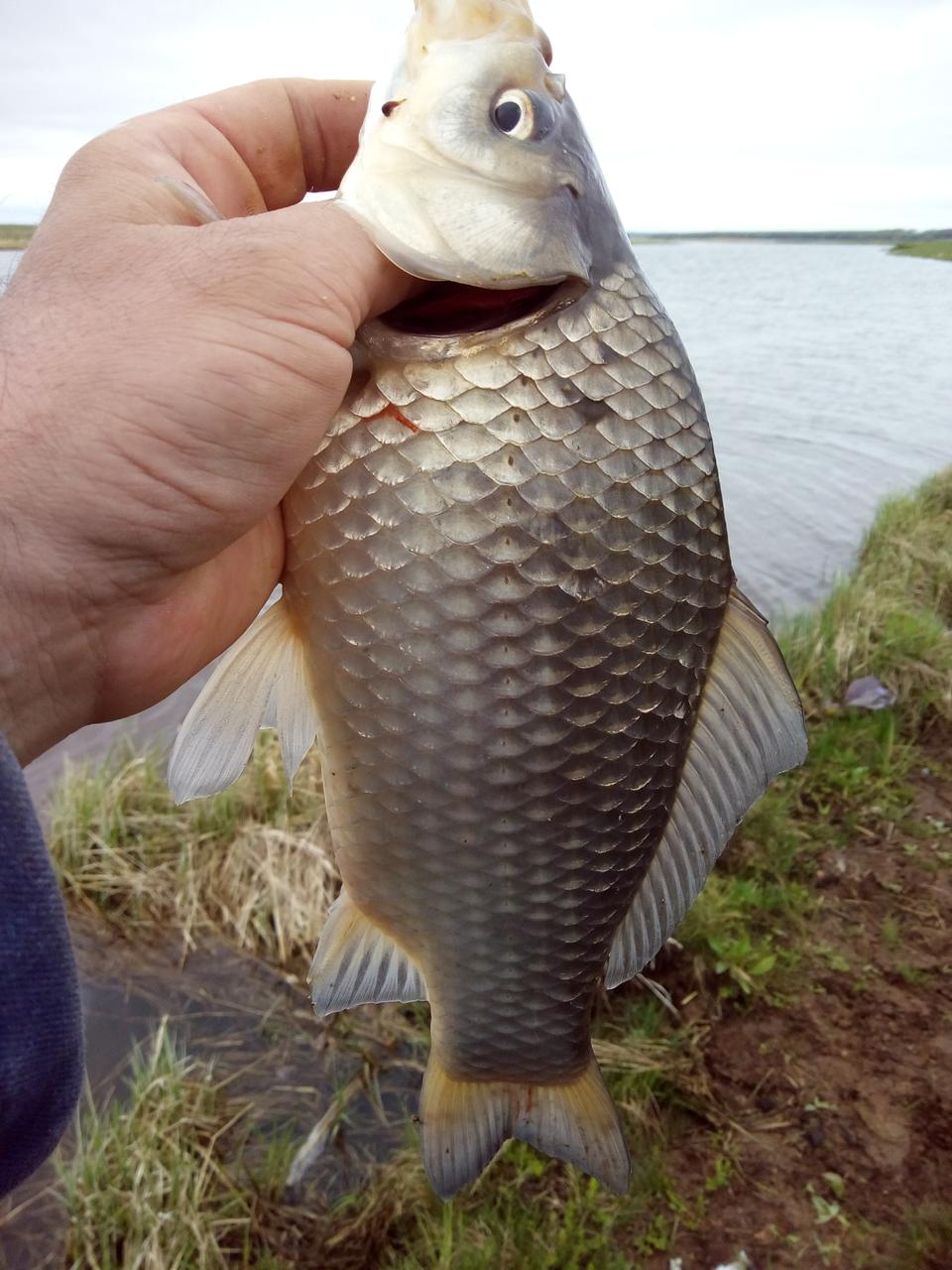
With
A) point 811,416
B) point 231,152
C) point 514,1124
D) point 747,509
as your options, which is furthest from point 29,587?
point 811,416

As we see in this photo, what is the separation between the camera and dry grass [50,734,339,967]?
4297 millimetres

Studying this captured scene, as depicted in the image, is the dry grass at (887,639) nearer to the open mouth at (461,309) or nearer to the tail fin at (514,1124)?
the tail fin at (514,1124)

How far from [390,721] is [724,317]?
3464 cm

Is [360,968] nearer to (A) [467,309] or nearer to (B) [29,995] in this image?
(B) [29,995]

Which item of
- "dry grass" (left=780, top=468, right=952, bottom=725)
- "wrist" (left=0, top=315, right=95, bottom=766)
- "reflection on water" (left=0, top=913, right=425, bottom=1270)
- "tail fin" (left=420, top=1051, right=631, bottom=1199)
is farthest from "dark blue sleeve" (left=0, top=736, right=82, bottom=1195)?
"dry grass" (left=780, top=468, right=952, bottom=725)

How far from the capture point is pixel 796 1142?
10.5ft

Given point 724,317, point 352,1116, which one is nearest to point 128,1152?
point 352,1116

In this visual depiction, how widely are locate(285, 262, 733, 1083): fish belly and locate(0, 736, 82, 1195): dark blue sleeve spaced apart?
516 mm

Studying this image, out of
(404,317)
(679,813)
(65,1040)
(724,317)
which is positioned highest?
(404,317)

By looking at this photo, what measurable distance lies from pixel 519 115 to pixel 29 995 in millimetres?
1641

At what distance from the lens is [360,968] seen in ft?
6.23

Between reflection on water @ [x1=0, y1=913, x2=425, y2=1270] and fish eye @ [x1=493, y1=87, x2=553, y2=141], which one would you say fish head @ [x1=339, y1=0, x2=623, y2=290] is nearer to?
fish eye @ [x1=493, y1=87, x2=553, y2=141]

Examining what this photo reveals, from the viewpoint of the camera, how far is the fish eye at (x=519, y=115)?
164 cm

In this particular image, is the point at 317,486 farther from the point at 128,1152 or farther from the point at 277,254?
the point at 128,1152
